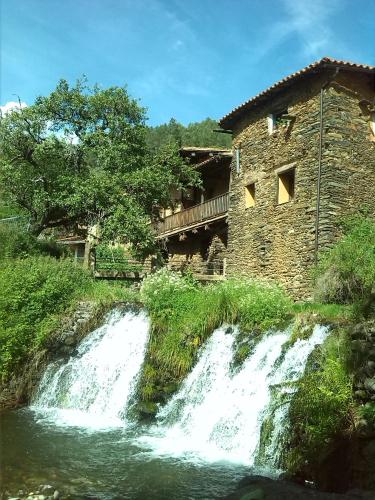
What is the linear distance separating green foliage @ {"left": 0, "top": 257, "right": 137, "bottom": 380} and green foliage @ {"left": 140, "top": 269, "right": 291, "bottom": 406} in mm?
2536

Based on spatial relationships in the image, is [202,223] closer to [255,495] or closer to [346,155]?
[346,155]

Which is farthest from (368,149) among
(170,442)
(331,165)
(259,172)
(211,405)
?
(170,442)

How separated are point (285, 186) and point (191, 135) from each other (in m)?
46.1

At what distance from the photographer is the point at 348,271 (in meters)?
11.7

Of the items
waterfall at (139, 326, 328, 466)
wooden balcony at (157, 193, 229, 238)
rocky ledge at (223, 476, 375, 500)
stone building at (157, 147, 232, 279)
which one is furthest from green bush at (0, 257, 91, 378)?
rocky ledge at (223, 476, 375, 500)

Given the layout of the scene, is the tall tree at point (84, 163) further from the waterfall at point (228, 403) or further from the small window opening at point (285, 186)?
the waterfall at point (228, 403)

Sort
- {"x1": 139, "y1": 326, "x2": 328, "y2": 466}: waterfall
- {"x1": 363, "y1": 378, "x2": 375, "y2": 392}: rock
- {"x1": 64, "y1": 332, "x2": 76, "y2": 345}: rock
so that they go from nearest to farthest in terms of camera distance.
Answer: {"x1": 363, "y1": 378, "x2": 375, "y2": 392}: rock
{"x1": 139, "y1": 326, "x2": 328, "y2": 466}: waterfall
{"x1": 64, "y1": 332, "x2": 76, "y2": 345}: rock

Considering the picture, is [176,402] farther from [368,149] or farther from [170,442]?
[368,149]

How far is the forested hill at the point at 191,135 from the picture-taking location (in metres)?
52.5

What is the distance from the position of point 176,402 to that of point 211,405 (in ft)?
3.53

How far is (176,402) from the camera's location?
9805 mm

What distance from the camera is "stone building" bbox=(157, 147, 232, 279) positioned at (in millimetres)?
21141

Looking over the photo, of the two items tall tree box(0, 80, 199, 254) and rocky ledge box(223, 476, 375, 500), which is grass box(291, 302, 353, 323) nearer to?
rocky ledge box(223, 476, 375, 500)

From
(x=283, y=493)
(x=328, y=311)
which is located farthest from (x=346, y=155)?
(x=283, y=493)
